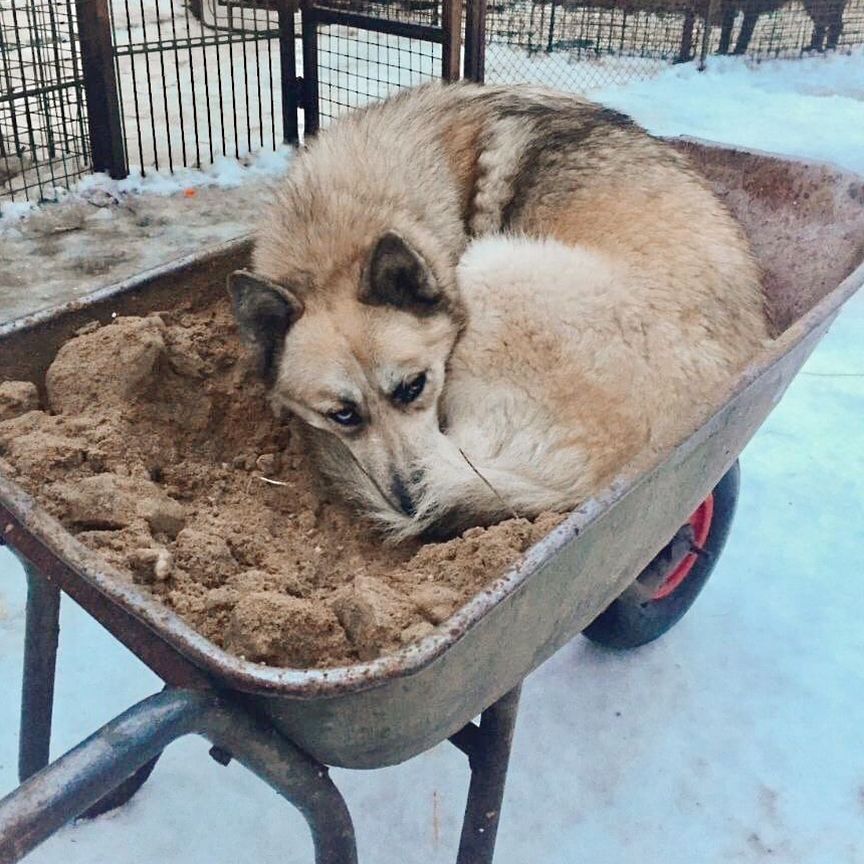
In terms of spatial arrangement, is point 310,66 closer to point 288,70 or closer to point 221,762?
point 288,70

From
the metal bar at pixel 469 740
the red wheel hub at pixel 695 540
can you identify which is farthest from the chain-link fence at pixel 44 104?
the metal bar at pixel 469 740

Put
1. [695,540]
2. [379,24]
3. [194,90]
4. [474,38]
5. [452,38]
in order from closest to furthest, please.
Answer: [695,540]
[452,38]
[474,38]
[379,24]
[194,90]

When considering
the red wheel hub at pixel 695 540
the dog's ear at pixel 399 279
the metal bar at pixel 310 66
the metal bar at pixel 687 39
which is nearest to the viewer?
the dog's ear at pixel 399 279

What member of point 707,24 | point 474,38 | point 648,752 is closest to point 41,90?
point 474,38

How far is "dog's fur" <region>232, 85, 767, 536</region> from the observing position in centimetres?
204

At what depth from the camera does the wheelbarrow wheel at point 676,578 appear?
8.72 ft

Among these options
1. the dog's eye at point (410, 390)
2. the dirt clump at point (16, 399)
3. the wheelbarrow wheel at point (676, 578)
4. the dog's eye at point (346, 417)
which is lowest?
the wheelbarrow wheel at point (676, 578)

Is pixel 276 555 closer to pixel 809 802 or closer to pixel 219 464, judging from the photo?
pixel 219 464

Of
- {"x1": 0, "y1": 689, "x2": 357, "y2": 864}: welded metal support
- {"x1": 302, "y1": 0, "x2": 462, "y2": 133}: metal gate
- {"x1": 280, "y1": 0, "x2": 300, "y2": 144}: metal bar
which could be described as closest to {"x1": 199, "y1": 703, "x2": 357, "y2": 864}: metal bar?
{"x1": 0, "y1": 689, "x2": 357, "y2": 864}: welded metal support

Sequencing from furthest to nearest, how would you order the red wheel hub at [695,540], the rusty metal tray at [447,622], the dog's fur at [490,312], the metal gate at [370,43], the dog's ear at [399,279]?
the metal gate at [370,43] < the red wheel hub at [695,540] < the dog's ear at [399,279] < the dog's fur at [490,312] < the rusty metal tray at [447,622]

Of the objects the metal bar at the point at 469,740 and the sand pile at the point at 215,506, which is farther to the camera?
the metal bar at the point at 469,740

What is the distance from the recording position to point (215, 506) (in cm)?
193

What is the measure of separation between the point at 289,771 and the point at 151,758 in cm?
21

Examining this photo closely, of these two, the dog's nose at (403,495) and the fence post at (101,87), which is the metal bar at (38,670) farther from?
the fence post at (101,87)
